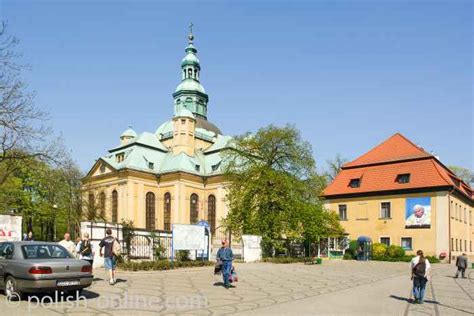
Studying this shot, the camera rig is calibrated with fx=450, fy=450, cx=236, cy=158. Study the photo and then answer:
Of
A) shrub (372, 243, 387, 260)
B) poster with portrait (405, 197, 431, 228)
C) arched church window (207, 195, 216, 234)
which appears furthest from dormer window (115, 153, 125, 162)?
poster with portrait (405, 197, 431, 228)

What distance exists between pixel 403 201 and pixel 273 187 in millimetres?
14053

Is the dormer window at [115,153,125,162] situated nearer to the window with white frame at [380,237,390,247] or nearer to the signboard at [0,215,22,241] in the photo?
the window with white frame at [380,237,390,247]

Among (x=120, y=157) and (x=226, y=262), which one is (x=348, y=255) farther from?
(x=120, y=157)

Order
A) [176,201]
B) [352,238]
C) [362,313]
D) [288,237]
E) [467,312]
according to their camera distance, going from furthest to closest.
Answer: [176,201], [352,238], [288,237], [467,312], [362,313]

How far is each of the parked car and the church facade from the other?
47.0 m

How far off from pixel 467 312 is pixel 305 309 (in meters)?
4.48

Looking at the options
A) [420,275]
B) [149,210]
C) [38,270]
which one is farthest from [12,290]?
[149,210]

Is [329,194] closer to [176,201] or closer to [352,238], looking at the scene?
[352,238]

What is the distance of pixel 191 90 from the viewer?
79.2 meters

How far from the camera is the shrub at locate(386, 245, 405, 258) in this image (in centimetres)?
3956

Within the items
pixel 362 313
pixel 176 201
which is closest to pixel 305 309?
pixel 362 313

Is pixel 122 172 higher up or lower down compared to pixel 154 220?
higher up

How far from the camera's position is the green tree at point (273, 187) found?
3584 centimetres

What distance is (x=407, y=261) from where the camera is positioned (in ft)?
126
